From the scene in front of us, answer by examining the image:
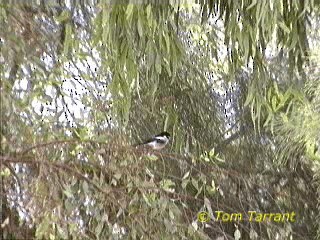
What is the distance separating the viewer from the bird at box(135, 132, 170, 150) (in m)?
2.44

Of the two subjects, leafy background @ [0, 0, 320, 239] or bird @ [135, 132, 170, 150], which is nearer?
leafy background @ [0, 0, 320, 239]

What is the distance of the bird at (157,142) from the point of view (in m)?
2.44

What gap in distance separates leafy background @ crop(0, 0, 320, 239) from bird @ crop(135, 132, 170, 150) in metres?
0.05

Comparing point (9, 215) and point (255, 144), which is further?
point (255, 144)

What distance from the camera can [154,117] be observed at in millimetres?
2580

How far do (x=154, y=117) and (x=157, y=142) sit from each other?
0.14m

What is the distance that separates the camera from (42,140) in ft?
6.73

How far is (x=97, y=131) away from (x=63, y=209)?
42 centimetres

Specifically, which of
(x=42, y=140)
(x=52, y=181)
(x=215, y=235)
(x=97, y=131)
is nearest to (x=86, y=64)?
(x=97, y=131)

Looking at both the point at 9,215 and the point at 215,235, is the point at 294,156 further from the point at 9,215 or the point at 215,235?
the point at 9,215

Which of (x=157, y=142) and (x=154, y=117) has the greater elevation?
(x=154, y=117)

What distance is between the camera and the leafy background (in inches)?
76.2

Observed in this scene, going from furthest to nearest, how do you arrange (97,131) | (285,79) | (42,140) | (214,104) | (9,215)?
1. (214,104)
2. (285,79)
3. (97,131)
4. (42,140)
5. (9,215)

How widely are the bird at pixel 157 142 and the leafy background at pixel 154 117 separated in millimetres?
50
